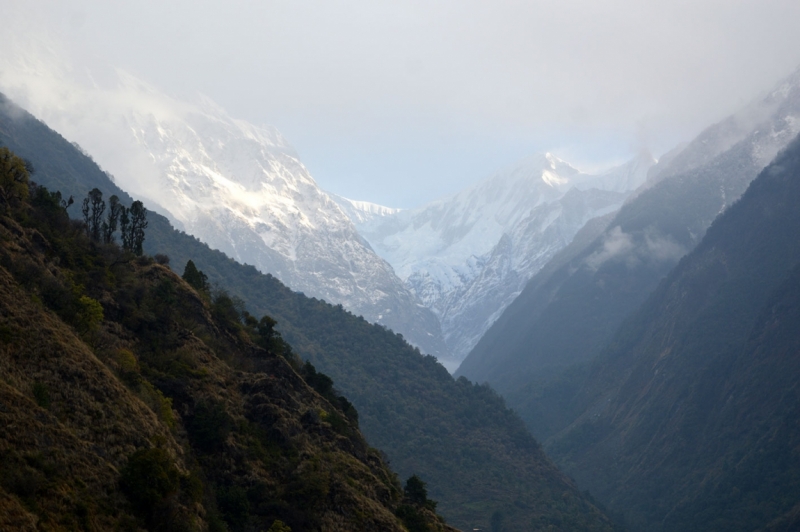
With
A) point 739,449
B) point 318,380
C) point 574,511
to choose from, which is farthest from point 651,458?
point 318,380

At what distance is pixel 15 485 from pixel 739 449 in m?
170

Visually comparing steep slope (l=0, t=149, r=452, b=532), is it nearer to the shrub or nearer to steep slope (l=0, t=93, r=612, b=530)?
the shrub

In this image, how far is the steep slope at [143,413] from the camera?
35.7 m

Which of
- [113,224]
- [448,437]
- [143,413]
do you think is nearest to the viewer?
[143,413]

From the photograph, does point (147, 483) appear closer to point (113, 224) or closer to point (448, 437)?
point (113, 224)

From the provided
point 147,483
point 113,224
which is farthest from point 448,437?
point 147,483

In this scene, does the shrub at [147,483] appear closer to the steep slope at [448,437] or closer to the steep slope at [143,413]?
the steep slope at [143,413]

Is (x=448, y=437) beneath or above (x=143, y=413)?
above

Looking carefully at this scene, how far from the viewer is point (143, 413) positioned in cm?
4484

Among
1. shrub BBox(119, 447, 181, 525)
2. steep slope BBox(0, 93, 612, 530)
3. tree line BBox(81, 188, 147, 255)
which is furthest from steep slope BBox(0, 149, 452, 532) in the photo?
steep slope BBox(0, 93, 612, 530)

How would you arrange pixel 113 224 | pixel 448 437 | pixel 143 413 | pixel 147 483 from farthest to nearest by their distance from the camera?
1. pixel 448 437
2. pixel 113 224
3. pixel 143 413
4. pixel 147 483

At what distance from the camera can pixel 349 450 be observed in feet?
213

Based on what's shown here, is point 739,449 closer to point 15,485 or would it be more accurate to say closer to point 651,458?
point 651,458

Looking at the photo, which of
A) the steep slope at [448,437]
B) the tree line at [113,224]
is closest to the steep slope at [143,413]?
the tree line at [113,224]
